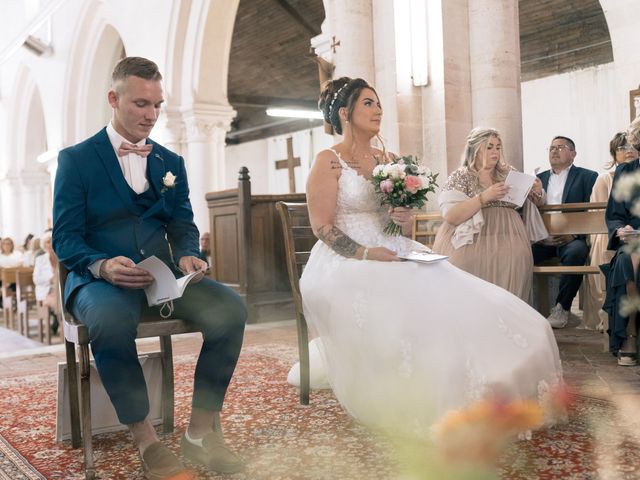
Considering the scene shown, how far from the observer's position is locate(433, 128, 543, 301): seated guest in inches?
172

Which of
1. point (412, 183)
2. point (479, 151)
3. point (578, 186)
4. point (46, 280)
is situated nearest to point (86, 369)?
point (412, 183)

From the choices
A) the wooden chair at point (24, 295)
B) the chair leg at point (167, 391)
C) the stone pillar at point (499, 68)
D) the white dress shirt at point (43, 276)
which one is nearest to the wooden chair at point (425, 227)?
the stone pillar at point (499, 68)

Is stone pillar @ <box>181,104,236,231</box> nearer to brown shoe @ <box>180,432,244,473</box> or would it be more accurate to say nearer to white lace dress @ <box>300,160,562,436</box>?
white lace dress @ <box>300,160,562,436</box>

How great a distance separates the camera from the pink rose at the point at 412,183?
9.55 ft

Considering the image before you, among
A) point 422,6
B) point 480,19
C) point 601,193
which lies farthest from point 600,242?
point 422,6

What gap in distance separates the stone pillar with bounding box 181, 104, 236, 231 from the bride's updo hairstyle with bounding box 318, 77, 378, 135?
23.5 ft

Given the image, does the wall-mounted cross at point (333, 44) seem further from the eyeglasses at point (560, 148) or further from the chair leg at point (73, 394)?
the chair leg at point (73, 394)

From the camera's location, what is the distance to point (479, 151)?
4426mm

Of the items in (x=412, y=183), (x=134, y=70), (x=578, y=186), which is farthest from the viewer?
(x=578, y=186)

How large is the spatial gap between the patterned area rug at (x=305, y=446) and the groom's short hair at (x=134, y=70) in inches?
55.2

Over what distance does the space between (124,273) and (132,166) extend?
47cm

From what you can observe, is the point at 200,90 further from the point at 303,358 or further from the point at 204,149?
the point at 303,358

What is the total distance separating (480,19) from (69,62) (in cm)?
1036

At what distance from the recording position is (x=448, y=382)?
2545mm
